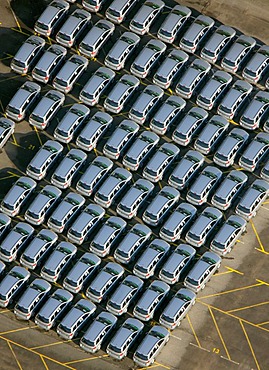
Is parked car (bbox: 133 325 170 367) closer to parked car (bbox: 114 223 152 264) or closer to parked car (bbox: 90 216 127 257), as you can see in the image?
parked car (bbox: 114 223 152 264)

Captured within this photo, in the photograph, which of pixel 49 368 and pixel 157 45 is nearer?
pixel 49 368

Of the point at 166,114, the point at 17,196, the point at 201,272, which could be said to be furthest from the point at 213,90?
the point at 17,196

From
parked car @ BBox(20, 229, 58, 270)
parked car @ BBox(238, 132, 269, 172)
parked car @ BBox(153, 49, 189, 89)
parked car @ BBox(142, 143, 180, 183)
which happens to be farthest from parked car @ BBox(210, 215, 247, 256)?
parked car @ BBox(153, 49, 189, 89)

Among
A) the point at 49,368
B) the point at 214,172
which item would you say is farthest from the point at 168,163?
the point at 49,368

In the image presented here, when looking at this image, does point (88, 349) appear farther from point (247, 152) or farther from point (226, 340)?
point (247, 152)

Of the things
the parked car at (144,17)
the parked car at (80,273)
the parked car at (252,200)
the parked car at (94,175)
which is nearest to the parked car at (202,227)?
the parked car at (252,200)

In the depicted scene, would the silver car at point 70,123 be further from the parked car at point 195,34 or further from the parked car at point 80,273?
the parked car at point 80,273

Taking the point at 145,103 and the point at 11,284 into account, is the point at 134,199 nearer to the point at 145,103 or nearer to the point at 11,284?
the point at 145,103
